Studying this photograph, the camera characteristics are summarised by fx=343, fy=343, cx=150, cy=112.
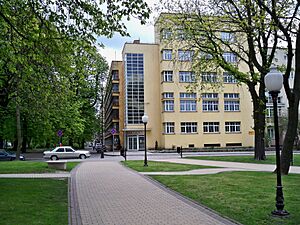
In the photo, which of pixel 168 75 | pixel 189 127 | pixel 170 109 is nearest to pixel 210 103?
pixel 189 127

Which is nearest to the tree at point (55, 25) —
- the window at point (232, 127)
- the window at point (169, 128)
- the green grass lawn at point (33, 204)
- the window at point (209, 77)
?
the green grass lawn at point (33, 204)

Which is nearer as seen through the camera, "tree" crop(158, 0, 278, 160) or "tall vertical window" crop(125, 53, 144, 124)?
Result: "tree" crop(158, 0, 278, 160)

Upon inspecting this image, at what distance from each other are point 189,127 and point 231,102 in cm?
913

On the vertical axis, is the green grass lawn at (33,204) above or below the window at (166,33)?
below

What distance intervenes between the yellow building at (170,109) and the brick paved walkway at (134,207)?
147ft

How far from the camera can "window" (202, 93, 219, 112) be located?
5931 cm

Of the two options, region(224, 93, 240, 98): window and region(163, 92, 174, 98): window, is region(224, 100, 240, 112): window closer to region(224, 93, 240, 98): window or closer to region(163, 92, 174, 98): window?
region(224, 93, 240, 98): window

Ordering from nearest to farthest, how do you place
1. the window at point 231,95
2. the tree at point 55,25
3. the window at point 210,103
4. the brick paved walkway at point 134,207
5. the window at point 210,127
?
the brick paved walkway at point 134,207 < the tree at point 55,25 < the window at point 210,127 < the window at point 210,103 < the window at point 231,95

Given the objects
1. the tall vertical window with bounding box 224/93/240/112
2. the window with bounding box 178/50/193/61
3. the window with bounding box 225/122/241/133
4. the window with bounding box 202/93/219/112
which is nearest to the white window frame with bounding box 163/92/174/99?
the window with bounding box 202/93/219/112

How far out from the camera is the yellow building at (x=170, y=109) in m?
57.7

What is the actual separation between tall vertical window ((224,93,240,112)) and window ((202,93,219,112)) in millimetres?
1755

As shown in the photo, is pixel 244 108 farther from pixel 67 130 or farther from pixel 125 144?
pixel 67 130

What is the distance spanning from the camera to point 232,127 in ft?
198

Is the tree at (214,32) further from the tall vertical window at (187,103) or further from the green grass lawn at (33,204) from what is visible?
the tall vertical window at (187,103)
